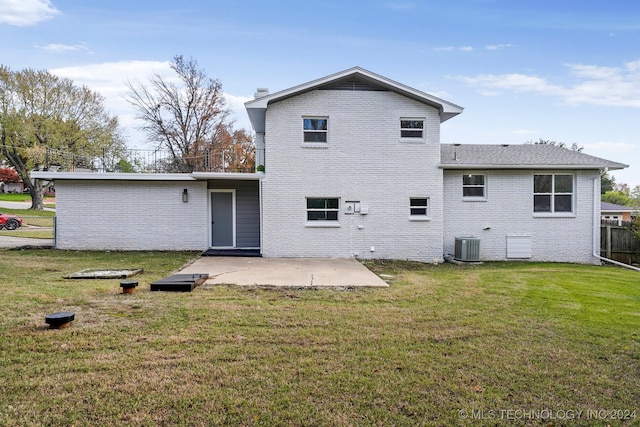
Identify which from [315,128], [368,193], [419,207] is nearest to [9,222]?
[315,128]

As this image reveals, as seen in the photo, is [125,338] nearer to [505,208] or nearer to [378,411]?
[378,411]

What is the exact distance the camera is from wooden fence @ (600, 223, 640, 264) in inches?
579

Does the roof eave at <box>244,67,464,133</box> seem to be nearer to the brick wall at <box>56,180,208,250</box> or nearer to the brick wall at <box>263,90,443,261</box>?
the brick wall at <box>263,90,443,261</box>

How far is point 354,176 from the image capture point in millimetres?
13531

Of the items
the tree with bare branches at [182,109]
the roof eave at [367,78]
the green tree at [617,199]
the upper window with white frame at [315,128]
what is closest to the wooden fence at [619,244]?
the roof eave at [367,78]

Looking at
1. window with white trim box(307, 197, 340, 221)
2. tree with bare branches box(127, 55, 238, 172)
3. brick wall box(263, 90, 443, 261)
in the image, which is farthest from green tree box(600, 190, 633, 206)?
window with white trim box(307, 197, 340, 221)

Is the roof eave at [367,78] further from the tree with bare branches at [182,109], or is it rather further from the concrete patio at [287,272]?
the tree with bare branches at [182,109]

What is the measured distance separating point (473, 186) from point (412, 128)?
315 centimetres

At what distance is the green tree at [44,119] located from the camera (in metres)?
32.6

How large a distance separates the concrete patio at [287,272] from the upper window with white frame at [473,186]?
507cm

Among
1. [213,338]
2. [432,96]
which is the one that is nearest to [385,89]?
[432,96]

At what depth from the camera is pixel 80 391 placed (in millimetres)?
3408

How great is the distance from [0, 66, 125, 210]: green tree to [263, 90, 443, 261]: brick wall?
79.4ft

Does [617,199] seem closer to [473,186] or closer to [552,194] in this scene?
[552,194]
